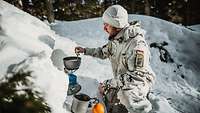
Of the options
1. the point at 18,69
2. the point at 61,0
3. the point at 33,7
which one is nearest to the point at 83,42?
the point at 18,69

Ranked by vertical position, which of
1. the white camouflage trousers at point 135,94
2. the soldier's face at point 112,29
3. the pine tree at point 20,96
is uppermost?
the pine tree at point 20,96

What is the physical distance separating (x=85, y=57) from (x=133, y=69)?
11.0ft

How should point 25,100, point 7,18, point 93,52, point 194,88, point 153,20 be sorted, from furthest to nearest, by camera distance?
1. point 153,20
2. point 194,88
3. point 93,52
4. point 7,18
5. point 25,100

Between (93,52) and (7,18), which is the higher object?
(7,18)

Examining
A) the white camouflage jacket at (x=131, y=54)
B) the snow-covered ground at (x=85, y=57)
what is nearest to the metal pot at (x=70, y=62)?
the snow-covered ground at (x=85, y=57)

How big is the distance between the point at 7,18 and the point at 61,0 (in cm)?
1314

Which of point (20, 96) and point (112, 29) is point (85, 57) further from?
point (20, 96)

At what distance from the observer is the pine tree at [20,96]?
265 centimetres

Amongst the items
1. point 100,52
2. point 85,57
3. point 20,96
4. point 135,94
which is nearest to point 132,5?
point 85,57

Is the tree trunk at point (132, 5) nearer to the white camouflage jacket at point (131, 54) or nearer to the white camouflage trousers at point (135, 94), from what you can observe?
the white camouflage jacket at point (131, 54)

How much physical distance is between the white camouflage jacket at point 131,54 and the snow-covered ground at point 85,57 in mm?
804

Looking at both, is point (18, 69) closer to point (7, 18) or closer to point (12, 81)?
point (12, 81)

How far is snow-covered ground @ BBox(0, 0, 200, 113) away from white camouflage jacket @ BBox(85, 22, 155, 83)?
80 cm

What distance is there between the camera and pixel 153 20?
9211 mm
